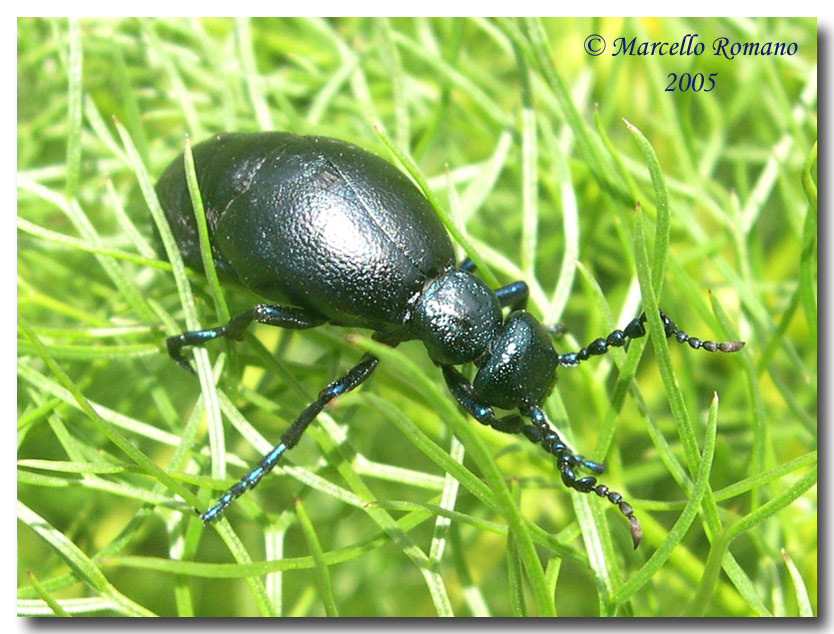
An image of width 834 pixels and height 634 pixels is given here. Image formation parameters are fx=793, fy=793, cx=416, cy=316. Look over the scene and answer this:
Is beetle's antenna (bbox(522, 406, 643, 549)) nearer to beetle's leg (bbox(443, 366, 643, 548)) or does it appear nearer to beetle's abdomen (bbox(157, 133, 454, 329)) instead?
beetle's leg (bbox(443, 366, 643, 548))

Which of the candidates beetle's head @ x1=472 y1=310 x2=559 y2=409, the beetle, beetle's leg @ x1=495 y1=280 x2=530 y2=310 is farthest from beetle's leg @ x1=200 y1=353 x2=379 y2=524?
beetle's leg @ x1=495 y1=280 x2=530 y2=310

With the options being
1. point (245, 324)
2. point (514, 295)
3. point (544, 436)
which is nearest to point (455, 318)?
point (514, 295)

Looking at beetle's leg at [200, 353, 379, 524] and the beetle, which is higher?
the beetle

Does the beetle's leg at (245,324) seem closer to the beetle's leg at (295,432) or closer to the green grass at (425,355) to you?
the green grass at (425,355)

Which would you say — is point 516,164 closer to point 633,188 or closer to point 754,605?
point 633,188

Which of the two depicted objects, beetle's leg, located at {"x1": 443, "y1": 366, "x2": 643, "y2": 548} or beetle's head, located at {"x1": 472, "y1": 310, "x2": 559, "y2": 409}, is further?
beetle's head, located at {"x1": 472, "y1": 310, "x2": 559, "y2": 409}
